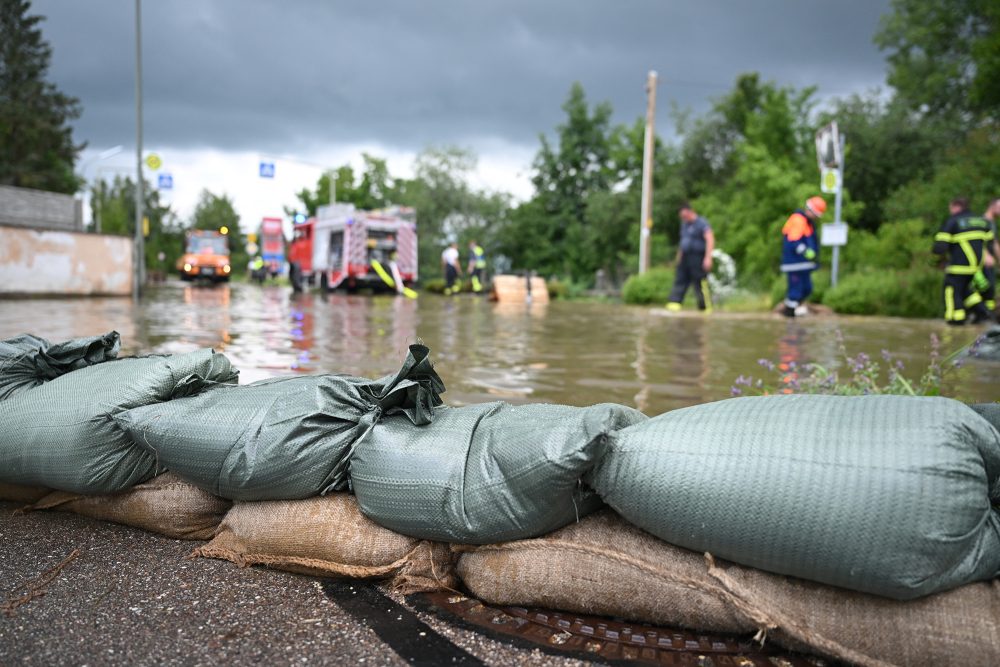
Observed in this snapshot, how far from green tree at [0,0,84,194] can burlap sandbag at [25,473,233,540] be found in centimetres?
4180

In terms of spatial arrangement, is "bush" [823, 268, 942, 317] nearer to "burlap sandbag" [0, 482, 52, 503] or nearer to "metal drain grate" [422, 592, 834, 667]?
A: "metal drain grate" [422, 592, 834, 667]

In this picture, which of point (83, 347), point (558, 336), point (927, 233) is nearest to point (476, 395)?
point (83, 347)

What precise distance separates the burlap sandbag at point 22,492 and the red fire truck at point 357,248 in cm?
2246

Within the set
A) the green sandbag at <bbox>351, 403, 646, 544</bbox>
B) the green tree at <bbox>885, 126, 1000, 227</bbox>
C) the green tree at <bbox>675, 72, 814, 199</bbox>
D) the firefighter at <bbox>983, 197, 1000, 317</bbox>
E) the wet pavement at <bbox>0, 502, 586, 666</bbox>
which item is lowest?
the wet pavement at <bbox>0, 502, 586, 666</bbox>

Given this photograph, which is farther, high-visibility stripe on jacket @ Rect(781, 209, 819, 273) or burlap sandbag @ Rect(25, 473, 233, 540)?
high-visibility stripe on jacket @ Rect(781, 209, 819, 273)

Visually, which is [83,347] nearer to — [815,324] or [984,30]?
[815,324]

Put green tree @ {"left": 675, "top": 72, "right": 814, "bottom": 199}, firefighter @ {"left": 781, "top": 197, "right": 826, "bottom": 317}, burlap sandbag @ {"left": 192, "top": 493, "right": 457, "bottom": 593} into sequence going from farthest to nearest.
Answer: green tree @ {"left": 675, "top": 72, "right": 814, "bottom": 199} < firefighter @ {"left": 781, "top": 197, "right": 826, "bottom": 317} < burlap sandbag @ {"left": 192, "top": 493, "right": 457, "bottom": 593}

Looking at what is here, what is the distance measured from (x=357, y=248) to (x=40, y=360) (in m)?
22.8

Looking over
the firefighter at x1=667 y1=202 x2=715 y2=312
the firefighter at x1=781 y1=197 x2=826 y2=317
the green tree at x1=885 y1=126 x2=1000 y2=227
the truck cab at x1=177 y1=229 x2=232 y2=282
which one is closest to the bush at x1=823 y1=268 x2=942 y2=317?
the firefighter at x1=781 y1=197 x2=826 y2=317

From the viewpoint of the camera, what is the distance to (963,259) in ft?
36.0

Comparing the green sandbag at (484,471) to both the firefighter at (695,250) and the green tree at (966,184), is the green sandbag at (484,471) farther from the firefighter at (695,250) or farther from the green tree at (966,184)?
the green tree at (966,184)

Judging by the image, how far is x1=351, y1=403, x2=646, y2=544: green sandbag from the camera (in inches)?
80.8

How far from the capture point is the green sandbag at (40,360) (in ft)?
9.48

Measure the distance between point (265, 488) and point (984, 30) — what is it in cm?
3300
